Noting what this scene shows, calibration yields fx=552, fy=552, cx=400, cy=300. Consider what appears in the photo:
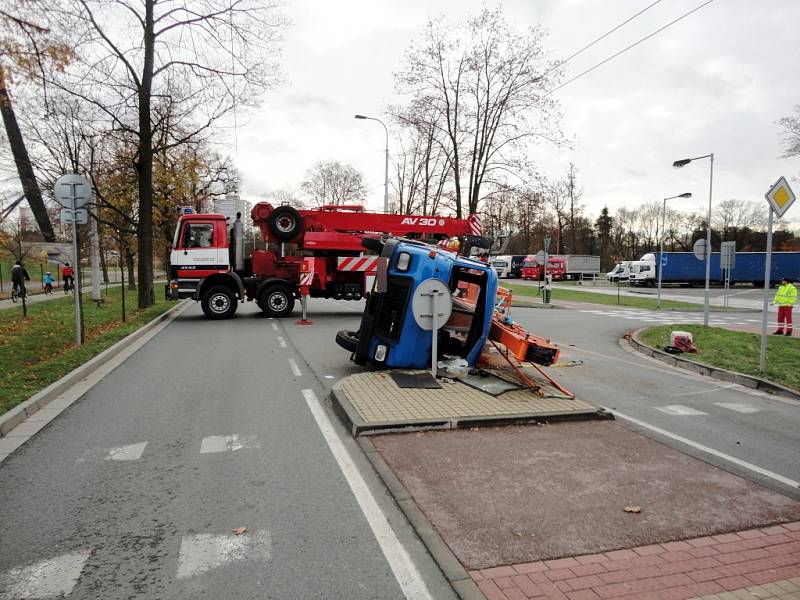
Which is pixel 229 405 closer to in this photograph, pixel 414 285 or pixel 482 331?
pixel 414 285

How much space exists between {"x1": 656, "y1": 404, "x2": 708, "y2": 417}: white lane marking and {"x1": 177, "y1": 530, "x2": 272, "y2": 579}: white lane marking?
5602 mm

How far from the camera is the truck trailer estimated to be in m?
52.2

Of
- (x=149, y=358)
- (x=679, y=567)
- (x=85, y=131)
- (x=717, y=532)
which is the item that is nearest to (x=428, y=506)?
(x=679, y=567)

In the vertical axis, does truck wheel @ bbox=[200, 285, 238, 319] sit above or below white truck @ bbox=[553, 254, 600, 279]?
below

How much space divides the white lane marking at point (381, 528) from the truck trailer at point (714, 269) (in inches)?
2098

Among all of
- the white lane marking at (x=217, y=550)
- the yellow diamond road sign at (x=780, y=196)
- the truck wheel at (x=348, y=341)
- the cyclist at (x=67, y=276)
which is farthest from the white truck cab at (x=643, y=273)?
the white lane marking at (x=217, y=550)

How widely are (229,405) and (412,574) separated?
14.3 feet

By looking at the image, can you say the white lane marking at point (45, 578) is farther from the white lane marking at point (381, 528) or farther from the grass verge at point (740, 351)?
the grass verge at point (740, 351)

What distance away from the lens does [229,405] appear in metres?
6.95

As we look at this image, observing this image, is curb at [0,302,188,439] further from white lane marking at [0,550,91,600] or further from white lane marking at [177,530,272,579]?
white lane marking at [177,530,272,579]

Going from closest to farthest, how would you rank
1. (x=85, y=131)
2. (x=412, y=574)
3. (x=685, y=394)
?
1. (x=412, y=574)
2. (x=685, y=394)
3. (x=85, y=131)

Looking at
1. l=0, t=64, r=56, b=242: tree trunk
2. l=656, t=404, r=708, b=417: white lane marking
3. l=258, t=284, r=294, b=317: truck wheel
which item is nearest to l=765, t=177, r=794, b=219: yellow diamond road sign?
l=656, t=404, r=708, b=417: white lane marking

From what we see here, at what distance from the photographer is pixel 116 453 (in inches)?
205

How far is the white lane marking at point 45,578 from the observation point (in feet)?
9.82
